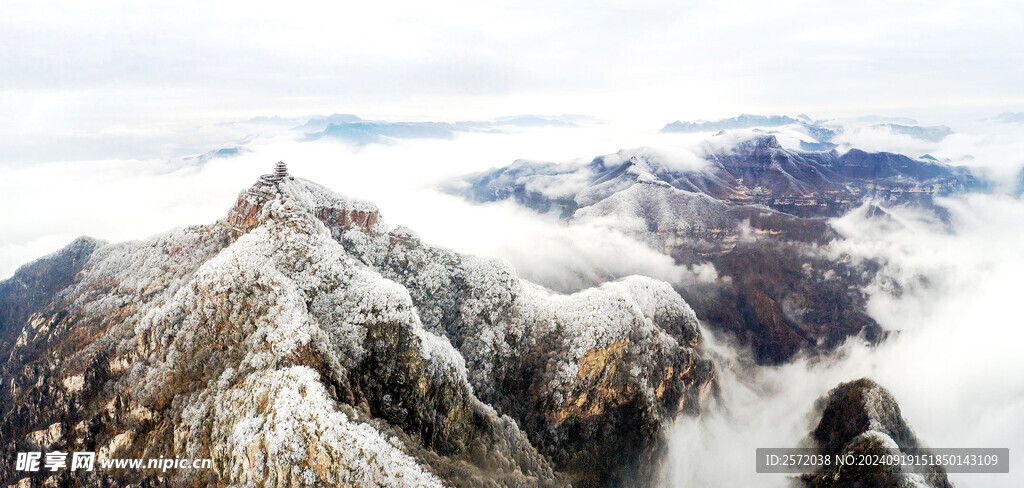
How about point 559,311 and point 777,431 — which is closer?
point 559,311

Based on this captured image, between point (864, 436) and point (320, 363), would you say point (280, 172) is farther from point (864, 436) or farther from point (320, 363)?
point (864, 436)

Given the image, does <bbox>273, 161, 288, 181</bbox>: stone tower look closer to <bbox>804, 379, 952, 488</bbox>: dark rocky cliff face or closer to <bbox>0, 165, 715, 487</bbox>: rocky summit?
<bbox>0, 165, 715, 487</bbox>: rocky summit

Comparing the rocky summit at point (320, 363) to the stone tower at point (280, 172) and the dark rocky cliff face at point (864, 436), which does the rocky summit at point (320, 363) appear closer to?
the stone tower at point (280, 172)

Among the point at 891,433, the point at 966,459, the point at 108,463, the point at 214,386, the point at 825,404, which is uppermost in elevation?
the point at 214,386

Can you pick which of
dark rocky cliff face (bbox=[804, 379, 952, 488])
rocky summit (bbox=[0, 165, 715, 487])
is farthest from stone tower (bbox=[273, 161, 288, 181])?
dark rocky cliff face (bbox=[804, 379, 952, 488])

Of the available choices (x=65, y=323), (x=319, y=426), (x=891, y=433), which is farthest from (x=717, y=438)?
(x=65, y=323)

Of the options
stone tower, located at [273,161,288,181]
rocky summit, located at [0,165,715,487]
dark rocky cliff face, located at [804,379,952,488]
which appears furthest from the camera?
stone tower, located at [273,161,288,181]

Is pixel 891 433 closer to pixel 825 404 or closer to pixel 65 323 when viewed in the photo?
pixel 825 404
